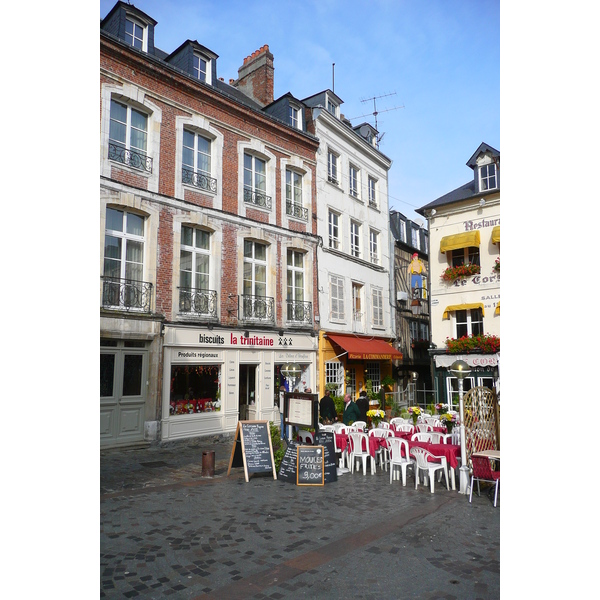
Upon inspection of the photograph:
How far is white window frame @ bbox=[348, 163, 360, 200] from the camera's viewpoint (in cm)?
2059

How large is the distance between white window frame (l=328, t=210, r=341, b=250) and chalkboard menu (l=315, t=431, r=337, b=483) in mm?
10923

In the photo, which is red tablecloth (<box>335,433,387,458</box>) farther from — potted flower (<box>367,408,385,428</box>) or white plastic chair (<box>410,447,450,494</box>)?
white plastic chair (<box>410,447,450,494</box>)

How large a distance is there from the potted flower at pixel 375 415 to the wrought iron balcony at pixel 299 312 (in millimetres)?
5953

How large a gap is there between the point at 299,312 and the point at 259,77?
30.9 feet

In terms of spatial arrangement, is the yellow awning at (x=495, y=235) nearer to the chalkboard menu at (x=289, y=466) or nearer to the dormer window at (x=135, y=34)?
the chalkboard menu at (x=289, y=466)

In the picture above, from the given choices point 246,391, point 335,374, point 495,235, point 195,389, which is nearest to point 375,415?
point 195,389

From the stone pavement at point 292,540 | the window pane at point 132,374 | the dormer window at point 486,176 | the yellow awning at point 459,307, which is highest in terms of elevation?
the dormer window at point 486,176

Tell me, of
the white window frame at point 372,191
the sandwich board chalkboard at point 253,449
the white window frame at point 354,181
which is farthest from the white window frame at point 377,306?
the sandwich board chalkboard at point 253,449

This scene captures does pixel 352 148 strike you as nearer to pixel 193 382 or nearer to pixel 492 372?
pixel 492 372

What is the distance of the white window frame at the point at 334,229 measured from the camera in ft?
62.5

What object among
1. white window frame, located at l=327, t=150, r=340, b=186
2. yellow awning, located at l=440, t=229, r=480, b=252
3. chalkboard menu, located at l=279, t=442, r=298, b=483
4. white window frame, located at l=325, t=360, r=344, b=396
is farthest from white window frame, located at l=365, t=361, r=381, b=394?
chalkboard menu, located at l=279, t=442, r=298, b=483
